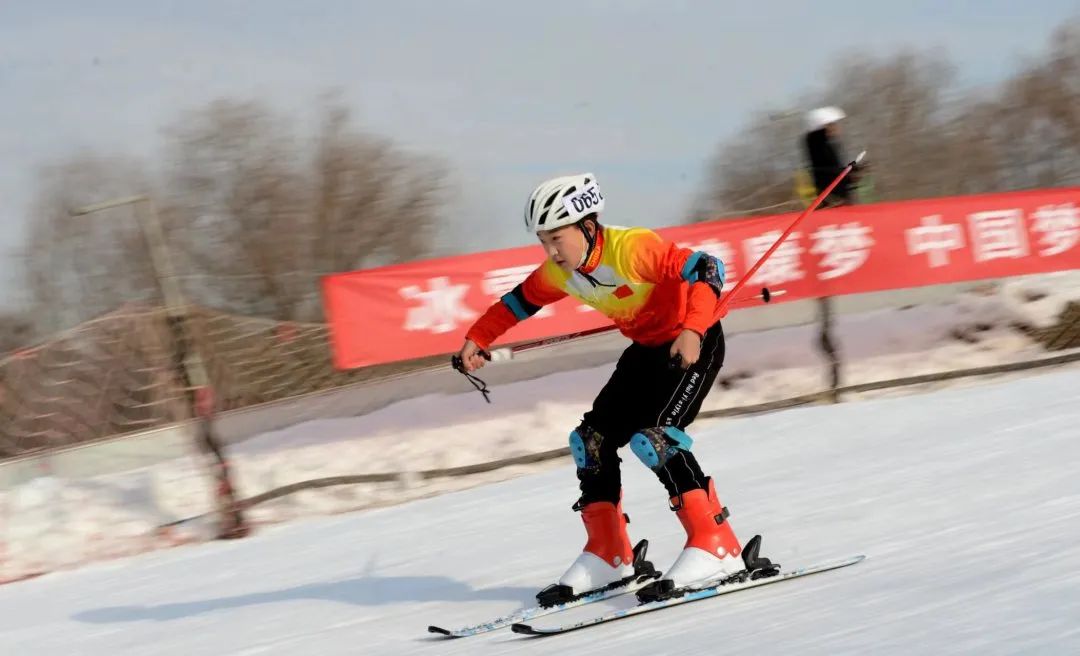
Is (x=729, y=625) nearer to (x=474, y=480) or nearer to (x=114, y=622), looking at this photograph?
(x=114, y=622)

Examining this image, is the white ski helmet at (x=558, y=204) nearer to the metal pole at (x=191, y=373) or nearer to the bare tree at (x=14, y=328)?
the metal pole at (x=191, y=373)

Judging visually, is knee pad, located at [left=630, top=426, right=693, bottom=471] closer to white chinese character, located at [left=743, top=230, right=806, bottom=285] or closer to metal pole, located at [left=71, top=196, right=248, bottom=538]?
metal pole, located at [left=71, top=196, right=248, bottom=538]

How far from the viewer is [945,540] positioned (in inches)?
205

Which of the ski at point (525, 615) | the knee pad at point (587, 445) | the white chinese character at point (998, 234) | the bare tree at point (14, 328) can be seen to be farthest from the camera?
the bare tree at point (14, 328)

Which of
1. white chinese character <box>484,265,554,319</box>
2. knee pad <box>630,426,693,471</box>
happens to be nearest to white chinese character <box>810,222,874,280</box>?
white chinese character <box>484,265,554,319</box>

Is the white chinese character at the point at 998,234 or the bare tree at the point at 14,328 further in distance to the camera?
the bare tree at the point at 14,328

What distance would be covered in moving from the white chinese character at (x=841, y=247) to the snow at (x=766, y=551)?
6.16 feet

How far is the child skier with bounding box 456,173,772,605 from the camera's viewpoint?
4781 millimetres

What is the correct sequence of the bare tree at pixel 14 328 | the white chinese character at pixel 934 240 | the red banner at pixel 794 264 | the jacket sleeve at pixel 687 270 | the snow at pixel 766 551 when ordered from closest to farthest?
the snow at pixel 766 551 < the jacket sleeve at pixel 687 270 < the red banner at pixel 794 264 < the white chinese character at pixel 934 240 < the bare tree at pixel 14 328

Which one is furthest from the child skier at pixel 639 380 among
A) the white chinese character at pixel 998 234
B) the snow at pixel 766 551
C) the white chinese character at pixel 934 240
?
the white chinese character at pixel 998 234

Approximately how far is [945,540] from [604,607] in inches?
58.9

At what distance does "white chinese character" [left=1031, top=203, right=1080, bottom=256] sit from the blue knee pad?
8.24 metres

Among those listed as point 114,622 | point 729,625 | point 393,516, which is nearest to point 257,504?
point 393,516

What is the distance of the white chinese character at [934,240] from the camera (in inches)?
450
